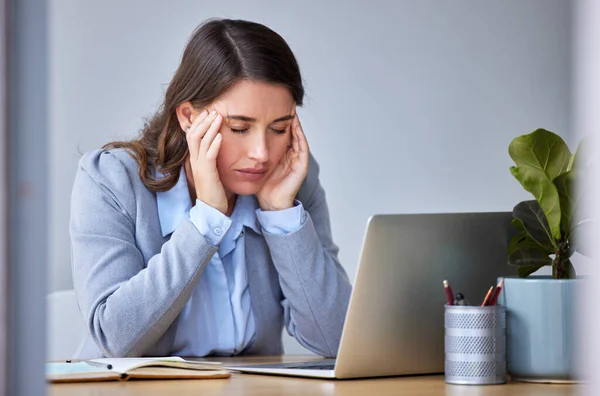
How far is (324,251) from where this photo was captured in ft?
5.86

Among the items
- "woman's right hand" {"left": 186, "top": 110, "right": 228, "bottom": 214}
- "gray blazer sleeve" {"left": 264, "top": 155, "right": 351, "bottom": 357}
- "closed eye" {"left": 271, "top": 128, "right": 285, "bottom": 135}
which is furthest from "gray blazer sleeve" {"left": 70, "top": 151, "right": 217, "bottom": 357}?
"closed eye" {"left": 271, "top": 128, "right": 285, "bottom": 135}

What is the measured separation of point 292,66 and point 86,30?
3.37 feet

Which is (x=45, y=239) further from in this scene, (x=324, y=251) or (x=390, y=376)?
(x=324, y=251)

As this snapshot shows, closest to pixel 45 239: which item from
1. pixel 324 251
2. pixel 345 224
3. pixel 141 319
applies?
pixel 141 319

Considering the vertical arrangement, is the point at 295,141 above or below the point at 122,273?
above

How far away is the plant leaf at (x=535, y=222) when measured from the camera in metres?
1.10

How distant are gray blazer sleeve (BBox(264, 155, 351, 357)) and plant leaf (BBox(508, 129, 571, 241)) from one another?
70cm

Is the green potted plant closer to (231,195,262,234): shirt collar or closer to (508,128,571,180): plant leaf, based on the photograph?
(508,128,571,180): plant leaf

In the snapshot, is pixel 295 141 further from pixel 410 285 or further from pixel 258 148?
pixel 410 285

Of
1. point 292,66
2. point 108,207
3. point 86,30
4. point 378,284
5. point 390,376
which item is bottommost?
point 390,376

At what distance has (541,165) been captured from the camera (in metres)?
1.07

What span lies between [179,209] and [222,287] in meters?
0.19

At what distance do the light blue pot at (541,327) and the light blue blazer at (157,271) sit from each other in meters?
0.64

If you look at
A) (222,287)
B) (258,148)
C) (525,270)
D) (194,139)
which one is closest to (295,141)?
(258,148)
